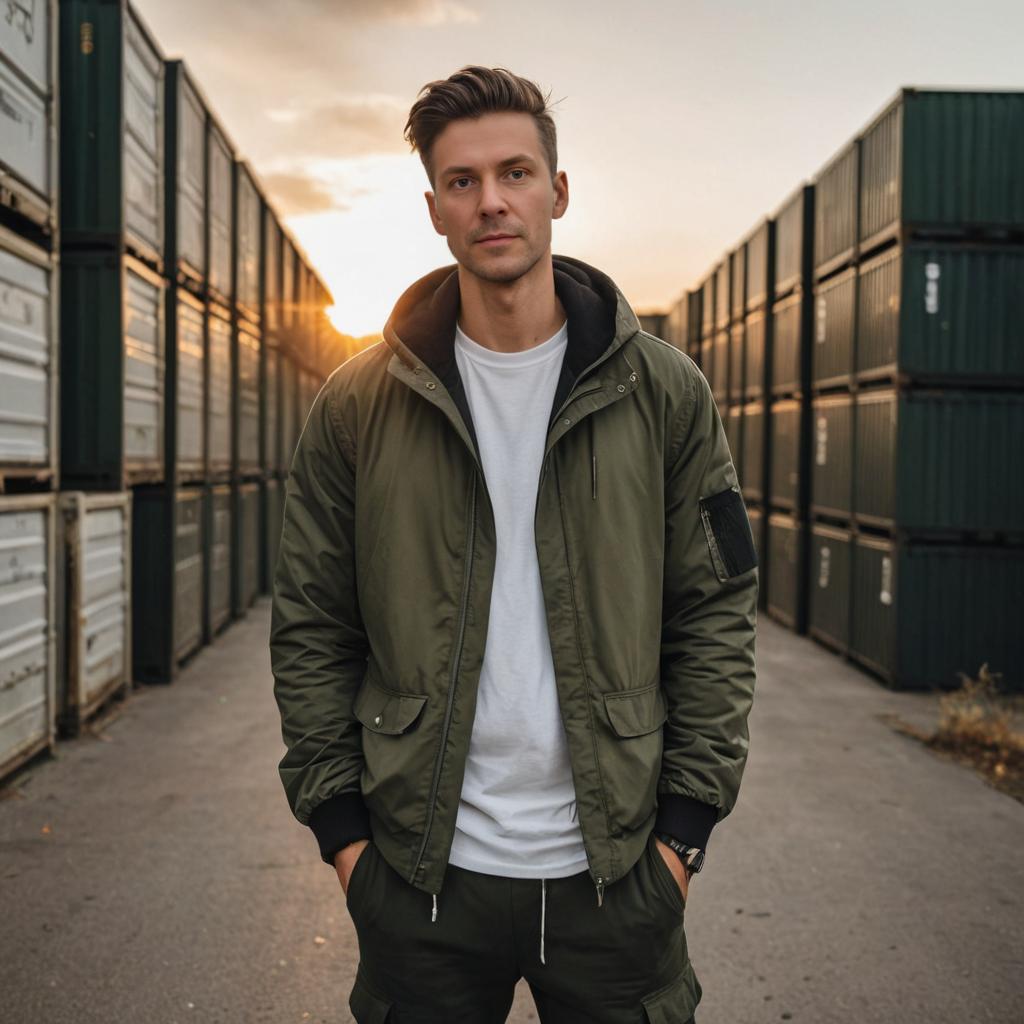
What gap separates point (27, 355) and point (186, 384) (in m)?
3.88

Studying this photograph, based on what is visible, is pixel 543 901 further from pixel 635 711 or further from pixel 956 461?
pixel 956 461

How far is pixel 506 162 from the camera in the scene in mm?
2090

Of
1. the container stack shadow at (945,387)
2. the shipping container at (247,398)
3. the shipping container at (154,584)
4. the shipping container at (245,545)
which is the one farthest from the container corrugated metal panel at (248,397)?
the container stack shadow at (945,387)

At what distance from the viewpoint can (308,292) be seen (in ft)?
71.6

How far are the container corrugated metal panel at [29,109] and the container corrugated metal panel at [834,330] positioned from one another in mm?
7716

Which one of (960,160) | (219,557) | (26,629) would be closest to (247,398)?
(219,557)

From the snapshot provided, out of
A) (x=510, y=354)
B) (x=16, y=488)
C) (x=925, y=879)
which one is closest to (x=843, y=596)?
(x=925, y=879)

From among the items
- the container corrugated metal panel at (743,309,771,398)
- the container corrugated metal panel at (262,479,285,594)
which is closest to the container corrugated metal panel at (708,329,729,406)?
the container corrugated metal panel at (743,309,771,398)

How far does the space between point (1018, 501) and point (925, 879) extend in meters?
5.48

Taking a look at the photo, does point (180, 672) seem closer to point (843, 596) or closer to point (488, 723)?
point (843, 596)

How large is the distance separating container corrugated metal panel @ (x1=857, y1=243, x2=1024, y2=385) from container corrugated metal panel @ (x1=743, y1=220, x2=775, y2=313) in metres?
5.40

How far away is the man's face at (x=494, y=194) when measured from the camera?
6.77 ft

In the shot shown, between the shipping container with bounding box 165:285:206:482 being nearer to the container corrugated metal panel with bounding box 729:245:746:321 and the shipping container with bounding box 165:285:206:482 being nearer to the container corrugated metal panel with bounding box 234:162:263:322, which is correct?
the container corrugated metal panel with bounding box 234:162:263:322

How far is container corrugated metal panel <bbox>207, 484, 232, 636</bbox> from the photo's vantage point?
11.5m
